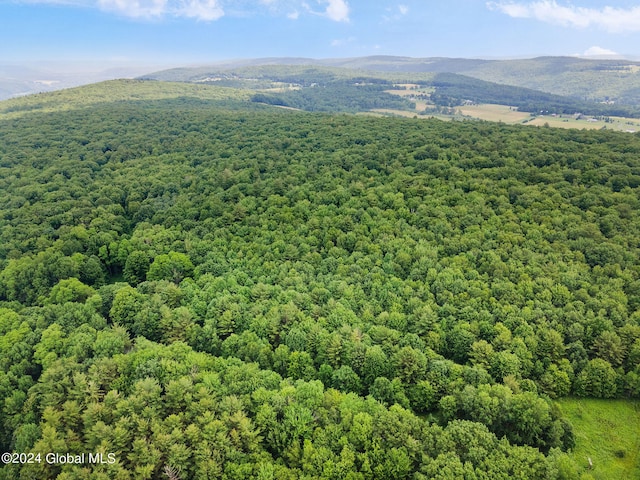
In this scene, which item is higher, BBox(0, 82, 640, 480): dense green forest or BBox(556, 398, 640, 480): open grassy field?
BBox(0, 82, 640, 480): dense green forest

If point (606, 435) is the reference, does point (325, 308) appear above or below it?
→ above

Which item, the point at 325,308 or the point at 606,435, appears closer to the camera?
the point at 606,435

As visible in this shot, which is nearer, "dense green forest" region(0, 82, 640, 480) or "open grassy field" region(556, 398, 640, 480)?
"dense green forest" region(0, 82, 640, 480)

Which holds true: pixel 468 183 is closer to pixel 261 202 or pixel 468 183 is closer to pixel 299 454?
pixel 261 202

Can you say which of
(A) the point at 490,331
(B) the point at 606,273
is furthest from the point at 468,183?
(A) the point at 490,331

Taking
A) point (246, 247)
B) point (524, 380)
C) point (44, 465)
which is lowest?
point (44, 465)
